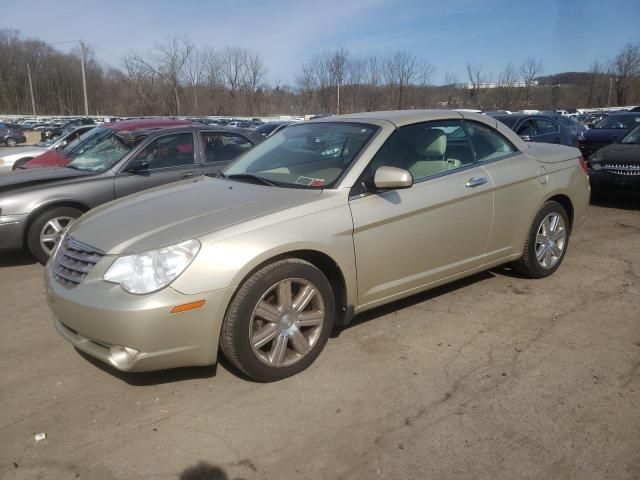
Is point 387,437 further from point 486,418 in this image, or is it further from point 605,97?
point 605,97

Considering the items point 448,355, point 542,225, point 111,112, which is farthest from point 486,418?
point 111,112

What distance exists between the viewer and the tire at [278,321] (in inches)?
116

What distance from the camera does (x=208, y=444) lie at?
8.65ft

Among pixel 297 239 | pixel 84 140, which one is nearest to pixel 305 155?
pixel 297 239

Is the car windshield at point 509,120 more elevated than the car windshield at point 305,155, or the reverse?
the car windshield at point 509,120

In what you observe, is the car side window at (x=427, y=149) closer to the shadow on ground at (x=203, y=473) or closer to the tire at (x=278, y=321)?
the tire at (x=278, y=321)

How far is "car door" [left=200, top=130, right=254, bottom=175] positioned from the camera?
6.59 meters

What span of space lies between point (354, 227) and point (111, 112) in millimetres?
83939

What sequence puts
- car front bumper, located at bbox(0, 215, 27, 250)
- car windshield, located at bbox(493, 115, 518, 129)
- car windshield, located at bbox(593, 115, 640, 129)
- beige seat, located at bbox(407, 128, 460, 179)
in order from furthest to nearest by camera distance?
car windshield, located at bbox(593, 115, 640, 129) → car windshield, located at bbox(493, 115, 518, 129) → car front bumper, located at bbox(0, 215, 27, 250) → beige seat, located at bbox(407, 128, 460, 179)

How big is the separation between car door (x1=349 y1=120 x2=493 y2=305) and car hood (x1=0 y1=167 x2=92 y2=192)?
4027 millimetres

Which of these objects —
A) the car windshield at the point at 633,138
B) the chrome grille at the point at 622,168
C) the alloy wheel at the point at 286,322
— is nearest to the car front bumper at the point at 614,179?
the chrome grille at the point at 622,168

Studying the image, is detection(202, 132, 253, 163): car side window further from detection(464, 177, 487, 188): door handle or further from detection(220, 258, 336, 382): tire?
detection(220, 258, 336, 382): tire

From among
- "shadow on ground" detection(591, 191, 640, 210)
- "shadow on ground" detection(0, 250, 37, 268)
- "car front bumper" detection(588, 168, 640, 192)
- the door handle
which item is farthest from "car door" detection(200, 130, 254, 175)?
"shadow on ground" detection(591, 191, 640, 210)

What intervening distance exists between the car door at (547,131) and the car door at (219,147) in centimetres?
780
